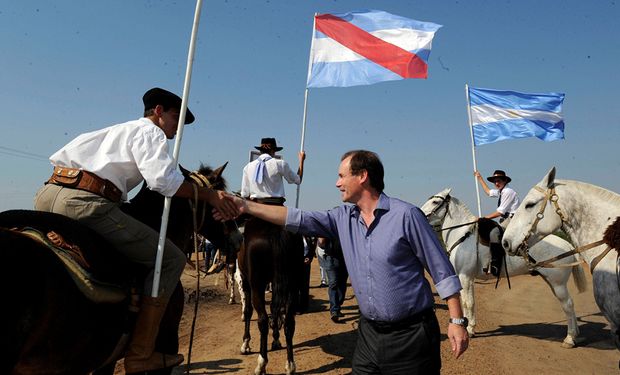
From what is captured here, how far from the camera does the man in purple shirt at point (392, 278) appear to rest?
258 centimetres

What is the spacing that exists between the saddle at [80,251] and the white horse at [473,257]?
7196 millimetres

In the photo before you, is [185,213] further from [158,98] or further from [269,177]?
[269,177]

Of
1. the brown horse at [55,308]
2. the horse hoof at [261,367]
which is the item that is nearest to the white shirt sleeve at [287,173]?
the horse hoof at [261,367]

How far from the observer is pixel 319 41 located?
26.6 ft

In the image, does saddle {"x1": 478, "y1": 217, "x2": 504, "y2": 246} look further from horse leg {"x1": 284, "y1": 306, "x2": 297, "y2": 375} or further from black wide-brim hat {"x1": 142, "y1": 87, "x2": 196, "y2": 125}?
black wide-brim hat {"x1": 142, "y1": 87, "x2": 196, "y2": 125}

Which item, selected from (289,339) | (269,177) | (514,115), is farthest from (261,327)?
(514,115)

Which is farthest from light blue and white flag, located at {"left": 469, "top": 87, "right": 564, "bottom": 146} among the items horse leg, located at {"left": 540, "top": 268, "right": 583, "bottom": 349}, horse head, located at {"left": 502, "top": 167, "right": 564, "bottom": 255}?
horse head, located at {"left": 502, "top": 167, "right": 564, "bottom": 255}

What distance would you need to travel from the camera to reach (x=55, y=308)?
2.42 meters

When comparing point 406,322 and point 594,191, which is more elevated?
point 594,191

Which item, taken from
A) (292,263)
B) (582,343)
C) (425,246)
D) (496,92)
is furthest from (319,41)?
(582,343)

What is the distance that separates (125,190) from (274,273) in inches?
123

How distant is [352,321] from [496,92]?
740 centimetres

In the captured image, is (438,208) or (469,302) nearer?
(469,302)

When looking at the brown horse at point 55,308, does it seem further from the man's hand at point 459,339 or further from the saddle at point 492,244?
the saddle at point 492,244
